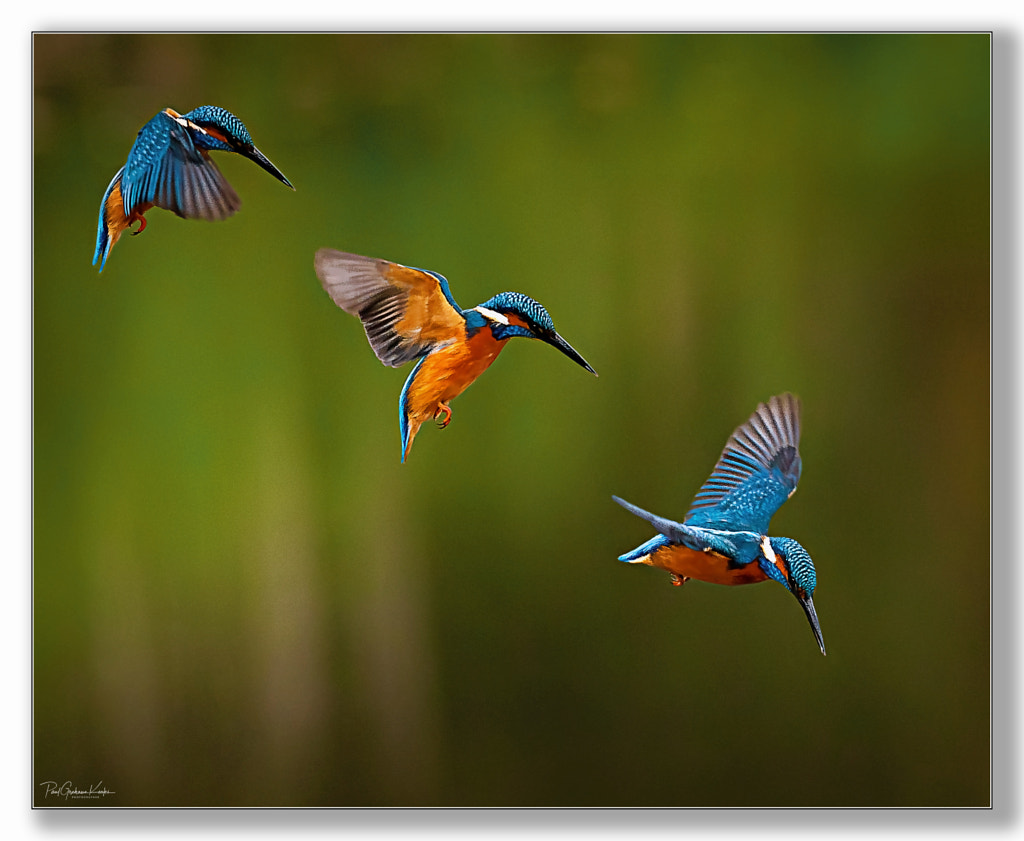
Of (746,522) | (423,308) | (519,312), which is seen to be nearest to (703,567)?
(746,522)

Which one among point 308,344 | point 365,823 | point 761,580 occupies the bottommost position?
point 365,823

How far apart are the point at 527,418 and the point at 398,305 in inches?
11.4

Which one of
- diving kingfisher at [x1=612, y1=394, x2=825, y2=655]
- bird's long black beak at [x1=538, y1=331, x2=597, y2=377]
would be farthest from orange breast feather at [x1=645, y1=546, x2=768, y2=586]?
bird's long black beak at [x1=538, y1=331, x2=597, y2=377]

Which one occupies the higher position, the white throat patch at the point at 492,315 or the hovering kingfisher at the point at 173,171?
the hovering kingfisher at the point at 173,171

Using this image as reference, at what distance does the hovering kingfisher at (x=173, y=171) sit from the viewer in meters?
2.17

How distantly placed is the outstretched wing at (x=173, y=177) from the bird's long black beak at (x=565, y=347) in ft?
1.86

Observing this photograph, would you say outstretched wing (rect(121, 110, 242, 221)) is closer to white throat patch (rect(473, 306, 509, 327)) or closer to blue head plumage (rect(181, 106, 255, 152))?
blue head plumage (rect(181, 106, 255, 152))

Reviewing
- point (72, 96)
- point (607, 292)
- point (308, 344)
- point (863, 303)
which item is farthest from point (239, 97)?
point (863, 303)

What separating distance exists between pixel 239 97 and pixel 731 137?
2.73ft

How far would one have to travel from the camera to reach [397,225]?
2186mm

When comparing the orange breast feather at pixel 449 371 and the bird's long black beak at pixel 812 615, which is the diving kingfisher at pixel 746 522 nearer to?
the bird's long black beak at pixel 812 615
